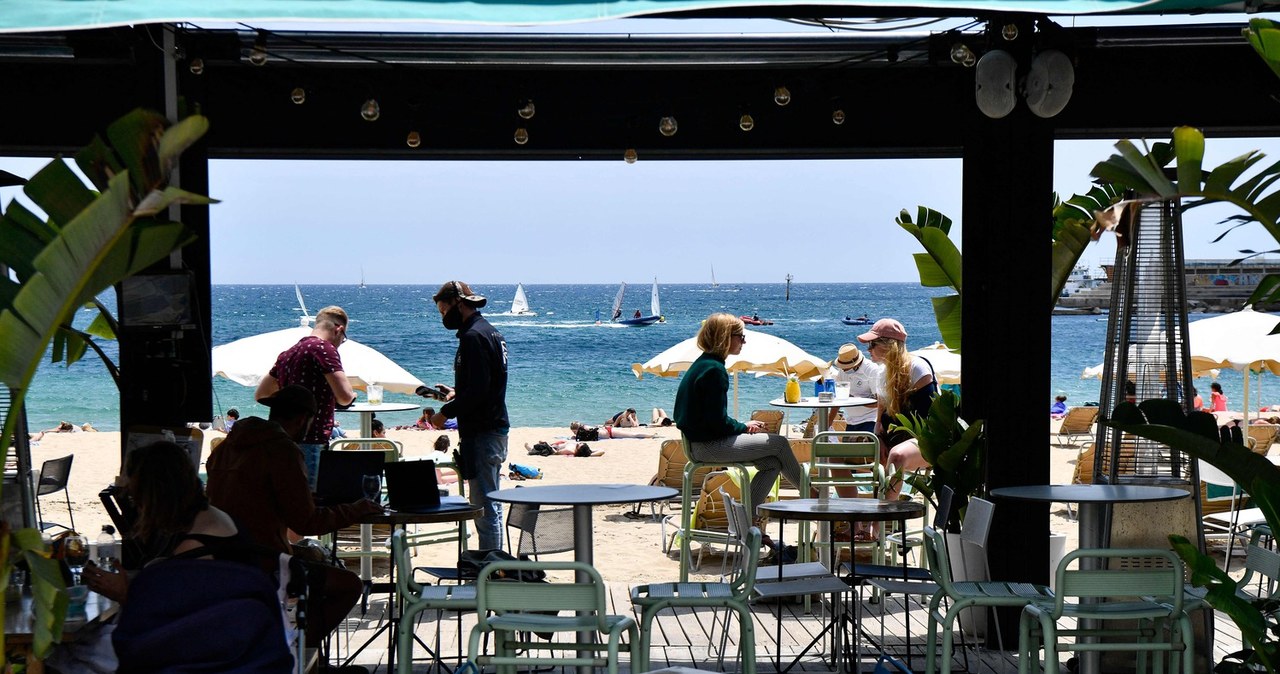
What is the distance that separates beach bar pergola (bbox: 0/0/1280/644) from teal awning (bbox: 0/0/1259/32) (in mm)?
2350

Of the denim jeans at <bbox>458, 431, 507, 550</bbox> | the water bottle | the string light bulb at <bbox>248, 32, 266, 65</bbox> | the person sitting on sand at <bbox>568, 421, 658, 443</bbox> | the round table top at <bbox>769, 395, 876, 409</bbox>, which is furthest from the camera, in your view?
the person sitting on sand at <bbox>568, 421, 658, 443</bbox>

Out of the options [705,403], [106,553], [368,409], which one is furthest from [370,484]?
[368,409]

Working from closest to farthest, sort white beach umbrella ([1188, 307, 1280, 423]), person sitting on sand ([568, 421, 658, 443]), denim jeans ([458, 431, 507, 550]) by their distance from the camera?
denim jeans ([458, 431, 507, 550]), white beach umbrella ([1188, 307, 1280, 423]), person sitting on sand ([568, 421, 658, 443])

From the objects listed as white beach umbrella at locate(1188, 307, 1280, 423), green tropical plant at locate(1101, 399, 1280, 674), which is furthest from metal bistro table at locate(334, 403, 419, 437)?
white beach umbrella at locate(1188, 307, 1280, 423)

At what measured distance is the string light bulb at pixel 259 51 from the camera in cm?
589

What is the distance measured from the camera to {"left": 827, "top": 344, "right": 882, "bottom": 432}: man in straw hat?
32.8 ft

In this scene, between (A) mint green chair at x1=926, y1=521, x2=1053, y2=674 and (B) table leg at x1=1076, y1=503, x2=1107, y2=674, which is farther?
(B) table leg at x1=1076, y1=503, x2=1107, y2=674

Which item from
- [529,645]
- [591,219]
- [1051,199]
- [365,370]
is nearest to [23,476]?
[529,645]

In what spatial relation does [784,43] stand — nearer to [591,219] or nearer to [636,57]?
[636,57]

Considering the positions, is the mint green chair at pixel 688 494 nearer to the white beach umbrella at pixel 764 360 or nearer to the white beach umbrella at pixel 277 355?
the white beach umbrella at pixel 277 355

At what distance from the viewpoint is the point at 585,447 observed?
20.1 meters

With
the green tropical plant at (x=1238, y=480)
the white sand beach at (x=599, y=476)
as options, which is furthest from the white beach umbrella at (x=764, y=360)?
the green tropical plant at (x=1238, y=480)

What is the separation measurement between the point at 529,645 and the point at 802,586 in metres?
1.23

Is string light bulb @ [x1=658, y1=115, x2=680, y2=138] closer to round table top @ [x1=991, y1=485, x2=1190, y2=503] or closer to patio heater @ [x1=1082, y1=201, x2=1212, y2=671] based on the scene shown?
patio heater @ [x1=1082, y1=201, x2=1212, y2=671]
